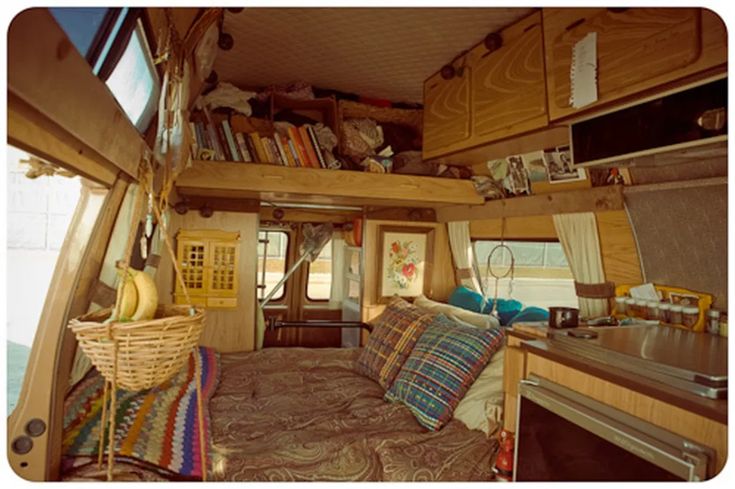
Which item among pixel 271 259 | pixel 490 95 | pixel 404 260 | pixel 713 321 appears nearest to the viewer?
pixel 713 321

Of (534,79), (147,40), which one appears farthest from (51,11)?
(534,79)

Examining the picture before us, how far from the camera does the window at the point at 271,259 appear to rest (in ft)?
14.3

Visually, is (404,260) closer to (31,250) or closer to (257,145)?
(257,145)

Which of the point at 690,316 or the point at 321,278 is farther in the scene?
the point at 321,278

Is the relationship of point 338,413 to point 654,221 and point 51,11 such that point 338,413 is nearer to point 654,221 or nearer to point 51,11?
point 654,221

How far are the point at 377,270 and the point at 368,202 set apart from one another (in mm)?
627

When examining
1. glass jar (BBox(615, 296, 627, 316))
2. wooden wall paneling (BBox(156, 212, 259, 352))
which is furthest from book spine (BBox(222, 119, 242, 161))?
glass jar (BBox(615, 296, 627, 316))

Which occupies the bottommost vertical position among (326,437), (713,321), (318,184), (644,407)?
(326,437)

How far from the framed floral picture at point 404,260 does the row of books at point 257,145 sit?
1.04 metres

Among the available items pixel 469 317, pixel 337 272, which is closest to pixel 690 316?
pixel 469 317

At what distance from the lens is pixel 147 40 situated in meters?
1.22

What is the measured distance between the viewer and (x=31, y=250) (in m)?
1.45

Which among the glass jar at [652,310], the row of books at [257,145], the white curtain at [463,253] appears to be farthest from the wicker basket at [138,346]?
the white curtain at [463,253]

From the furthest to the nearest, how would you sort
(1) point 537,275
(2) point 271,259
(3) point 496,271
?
(2) point 271,259
(1) point 537,275
(3) point 496,271
